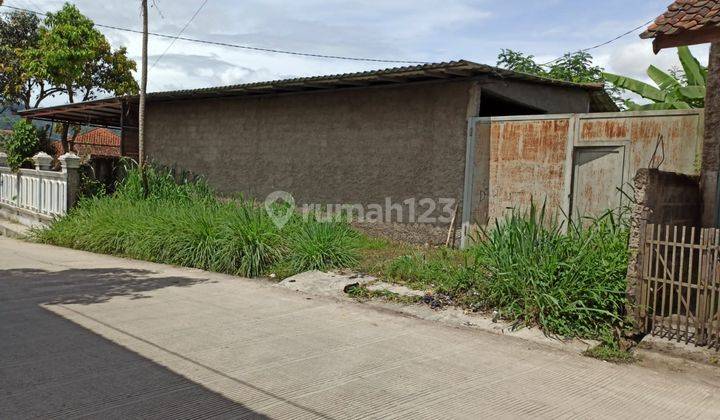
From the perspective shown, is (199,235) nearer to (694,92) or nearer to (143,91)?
(143,91)

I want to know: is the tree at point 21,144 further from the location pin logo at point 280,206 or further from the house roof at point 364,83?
the location pin logo at point 280,206

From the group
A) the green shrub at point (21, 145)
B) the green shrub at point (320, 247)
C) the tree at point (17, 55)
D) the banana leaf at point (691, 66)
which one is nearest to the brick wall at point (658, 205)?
the banana leaf at point (691, 66)

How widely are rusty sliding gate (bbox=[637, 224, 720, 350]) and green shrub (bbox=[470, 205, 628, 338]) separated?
29 centimetres

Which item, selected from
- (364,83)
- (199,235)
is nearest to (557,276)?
(364,83)

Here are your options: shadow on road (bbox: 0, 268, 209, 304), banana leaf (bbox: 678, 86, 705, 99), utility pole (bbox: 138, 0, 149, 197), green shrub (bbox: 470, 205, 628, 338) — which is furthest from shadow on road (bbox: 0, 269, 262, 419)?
banana leaf (bbox: 678, 86, 705, 99)

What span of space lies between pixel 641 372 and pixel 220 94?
408 inches

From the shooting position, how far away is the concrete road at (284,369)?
3.88 metres

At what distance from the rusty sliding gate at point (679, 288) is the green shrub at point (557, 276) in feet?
0.97

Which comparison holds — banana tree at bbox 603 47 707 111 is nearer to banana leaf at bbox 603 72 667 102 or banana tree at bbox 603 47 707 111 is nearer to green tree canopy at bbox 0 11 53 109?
banana leaf at bbox 603 72 667 102

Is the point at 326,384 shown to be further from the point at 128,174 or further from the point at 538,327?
the point at 128,174

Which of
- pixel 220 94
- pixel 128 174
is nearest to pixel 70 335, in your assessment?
pixel 220 94

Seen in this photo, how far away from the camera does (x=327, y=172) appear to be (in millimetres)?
11148

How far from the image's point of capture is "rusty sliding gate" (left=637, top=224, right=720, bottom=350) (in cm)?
507

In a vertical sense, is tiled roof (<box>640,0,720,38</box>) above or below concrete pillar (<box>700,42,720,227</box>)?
above
